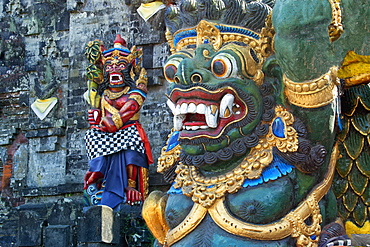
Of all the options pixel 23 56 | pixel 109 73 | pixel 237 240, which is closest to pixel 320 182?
pixel 237 240

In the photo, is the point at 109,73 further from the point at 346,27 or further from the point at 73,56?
the point at 346,27

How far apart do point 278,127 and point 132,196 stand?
2690mm

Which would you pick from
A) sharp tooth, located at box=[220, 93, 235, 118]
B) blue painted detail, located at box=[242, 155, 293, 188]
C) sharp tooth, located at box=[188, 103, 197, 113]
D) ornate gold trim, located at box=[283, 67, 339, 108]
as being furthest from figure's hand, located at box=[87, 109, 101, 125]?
ornate gold trim, located at box=[283, 67, 339, 108]

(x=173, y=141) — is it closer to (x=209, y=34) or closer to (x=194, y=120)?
(x=194, y=120)

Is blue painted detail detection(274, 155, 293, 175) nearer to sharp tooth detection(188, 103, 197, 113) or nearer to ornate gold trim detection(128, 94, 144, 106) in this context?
sharp tooth detection(188, 103, 197, 113)

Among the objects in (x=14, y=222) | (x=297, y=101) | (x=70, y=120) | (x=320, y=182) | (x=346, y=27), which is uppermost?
(x=346, y=27)

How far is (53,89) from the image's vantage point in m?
9.17

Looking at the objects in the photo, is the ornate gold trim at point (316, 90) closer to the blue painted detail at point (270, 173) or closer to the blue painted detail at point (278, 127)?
the blue painted detail at point (278, 127)

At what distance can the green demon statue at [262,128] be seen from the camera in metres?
4.15

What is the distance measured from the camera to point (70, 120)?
8781 millimetres

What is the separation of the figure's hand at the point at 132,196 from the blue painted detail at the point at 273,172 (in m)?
2.55

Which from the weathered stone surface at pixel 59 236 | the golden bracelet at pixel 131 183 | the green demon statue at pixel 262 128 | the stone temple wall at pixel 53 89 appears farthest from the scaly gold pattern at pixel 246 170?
the stone temple wall at pixel 53 89

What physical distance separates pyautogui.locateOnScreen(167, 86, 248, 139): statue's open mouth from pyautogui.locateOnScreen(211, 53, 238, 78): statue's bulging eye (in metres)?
0.12

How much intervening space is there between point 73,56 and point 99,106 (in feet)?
6.31
